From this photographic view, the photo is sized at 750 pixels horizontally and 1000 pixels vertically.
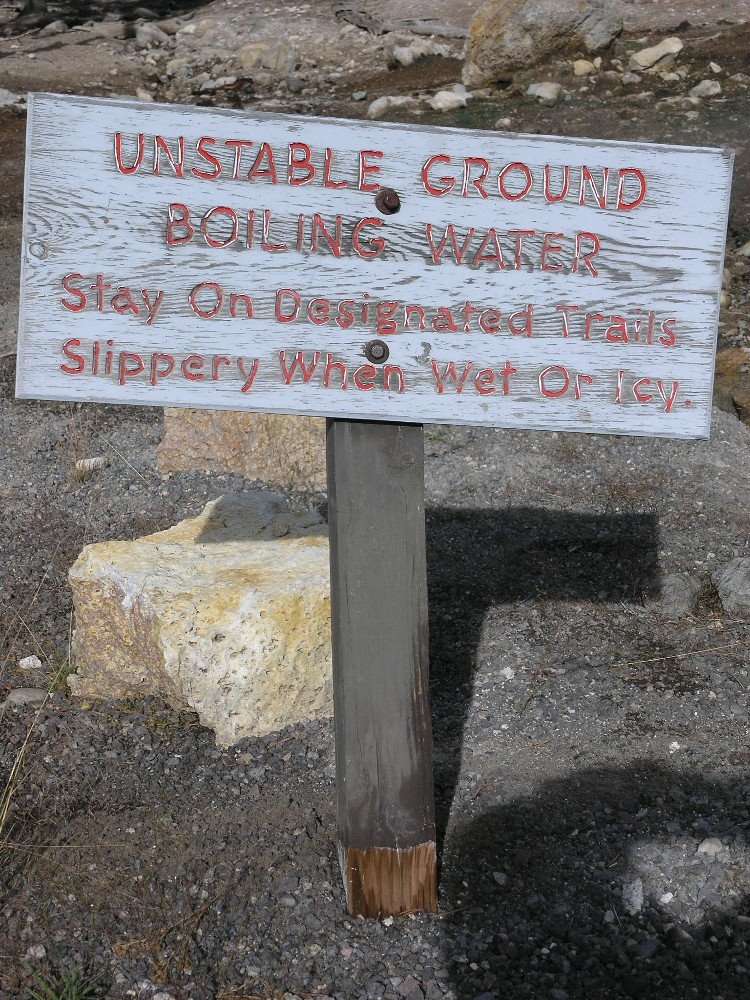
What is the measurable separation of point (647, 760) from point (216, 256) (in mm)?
2190

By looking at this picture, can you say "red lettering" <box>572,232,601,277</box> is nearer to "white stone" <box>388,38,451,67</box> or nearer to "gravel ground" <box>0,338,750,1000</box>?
"gravel ground" <box>0,338,750,1000</box>

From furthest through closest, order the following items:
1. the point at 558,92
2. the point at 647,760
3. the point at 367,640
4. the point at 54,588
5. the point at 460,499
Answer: the point at 558,92 → the point at 460,499 → the point at 54,588 → the point at 647,760 → the point at 367,640

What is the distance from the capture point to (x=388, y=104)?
437 inches

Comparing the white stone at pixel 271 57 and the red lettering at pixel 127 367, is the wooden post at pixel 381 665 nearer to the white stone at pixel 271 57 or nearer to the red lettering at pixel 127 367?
the red lettering at pixel 127 367

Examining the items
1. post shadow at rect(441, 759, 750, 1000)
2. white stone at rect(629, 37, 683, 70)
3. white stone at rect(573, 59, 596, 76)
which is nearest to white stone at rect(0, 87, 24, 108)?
white stone at rect(573, 59, 596, 76)

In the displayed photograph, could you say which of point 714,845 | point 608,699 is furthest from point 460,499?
point 714,845

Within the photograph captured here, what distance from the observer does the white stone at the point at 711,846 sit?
298 cm

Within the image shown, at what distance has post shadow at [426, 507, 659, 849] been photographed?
3.98 m

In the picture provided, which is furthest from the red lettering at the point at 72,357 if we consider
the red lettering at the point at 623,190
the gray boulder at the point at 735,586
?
the gray boulder at the point at 735,586

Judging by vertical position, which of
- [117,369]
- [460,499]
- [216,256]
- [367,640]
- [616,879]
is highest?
[216,256]

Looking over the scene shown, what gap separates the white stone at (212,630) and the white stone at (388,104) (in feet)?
27.1

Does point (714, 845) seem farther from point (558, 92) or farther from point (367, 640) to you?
point (558, 92)

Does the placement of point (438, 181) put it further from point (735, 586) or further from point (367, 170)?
point (735, 586)

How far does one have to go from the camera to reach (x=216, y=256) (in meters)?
2.40
